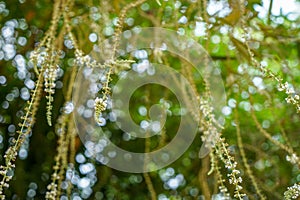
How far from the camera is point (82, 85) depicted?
1.17 metres

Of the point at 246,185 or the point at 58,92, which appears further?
the point at 58,92

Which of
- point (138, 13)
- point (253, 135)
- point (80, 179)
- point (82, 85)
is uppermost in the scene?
point (138, 13)

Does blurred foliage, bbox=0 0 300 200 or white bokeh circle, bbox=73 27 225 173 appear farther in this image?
blurred foliage, bbox=0 0 300 200

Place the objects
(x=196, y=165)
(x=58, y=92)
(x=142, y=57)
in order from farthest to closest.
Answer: (x=196, y=165) < (x=58, y=92) < (x=142, y=57)

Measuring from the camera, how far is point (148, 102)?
1.36 metres

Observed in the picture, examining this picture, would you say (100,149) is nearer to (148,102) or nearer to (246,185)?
(148,102)

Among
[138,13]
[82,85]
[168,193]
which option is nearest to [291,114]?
[168,193]

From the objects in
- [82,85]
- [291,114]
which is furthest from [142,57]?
[291,114]

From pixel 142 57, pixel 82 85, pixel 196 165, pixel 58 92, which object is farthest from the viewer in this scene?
pixel 196 165

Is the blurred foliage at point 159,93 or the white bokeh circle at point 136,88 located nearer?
the white bokeh circle at point 136,88

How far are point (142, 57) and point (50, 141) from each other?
36 centimetres

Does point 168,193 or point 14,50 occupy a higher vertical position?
point 14,50

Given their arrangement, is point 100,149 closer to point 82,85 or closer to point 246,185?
point 82,85

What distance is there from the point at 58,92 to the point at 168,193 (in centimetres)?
42
